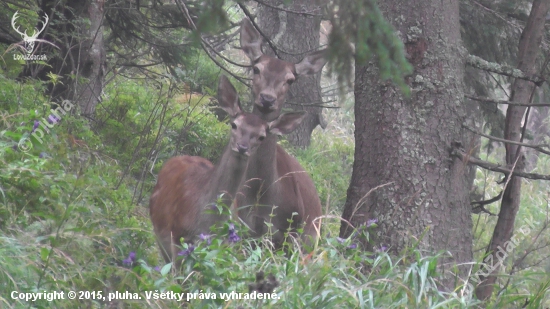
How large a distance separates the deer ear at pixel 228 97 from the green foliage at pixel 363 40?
1911mm

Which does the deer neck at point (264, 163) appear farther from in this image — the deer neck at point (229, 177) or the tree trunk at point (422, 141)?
the tree trunk at point (422, 141)

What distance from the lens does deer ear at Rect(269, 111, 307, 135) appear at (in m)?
7.14

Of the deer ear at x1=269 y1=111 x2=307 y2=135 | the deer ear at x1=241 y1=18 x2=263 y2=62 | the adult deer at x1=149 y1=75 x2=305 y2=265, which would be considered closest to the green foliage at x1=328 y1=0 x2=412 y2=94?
the adult deer at x1=149 y1=75 x2=305 y2=265

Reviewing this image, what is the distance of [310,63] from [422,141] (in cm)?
220

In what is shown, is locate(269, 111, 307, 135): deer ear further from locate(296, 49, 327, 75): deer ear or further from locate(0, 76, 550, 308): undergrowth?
locate(0, 76, 550, 308): undergrowth

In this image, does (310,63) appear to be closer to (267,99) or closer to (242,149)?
(267,99)

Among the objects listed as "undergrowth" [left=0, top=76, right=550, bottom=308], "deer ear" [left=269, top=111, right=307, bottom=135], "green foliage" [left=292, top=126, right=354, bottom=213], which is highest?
"deer ear" [left=269, top=111, right=307, bottom=135]

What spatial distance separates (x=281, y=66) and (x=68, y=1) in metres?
2.75

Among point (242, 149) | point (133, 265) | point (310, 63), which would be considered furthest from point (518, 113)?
point (133, 265)

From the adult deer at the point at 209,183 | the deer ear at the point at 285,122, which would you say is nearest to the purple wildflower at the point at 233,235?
the adult deer at the point at 209,183

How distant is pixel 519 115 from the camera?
286 inches

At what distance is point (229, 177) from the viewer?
6621 millimetres

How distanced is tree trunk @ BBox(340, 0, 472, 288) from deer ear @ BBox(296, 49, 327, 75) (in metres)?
1.72

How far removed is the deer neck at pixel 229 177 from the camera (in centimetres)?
661
